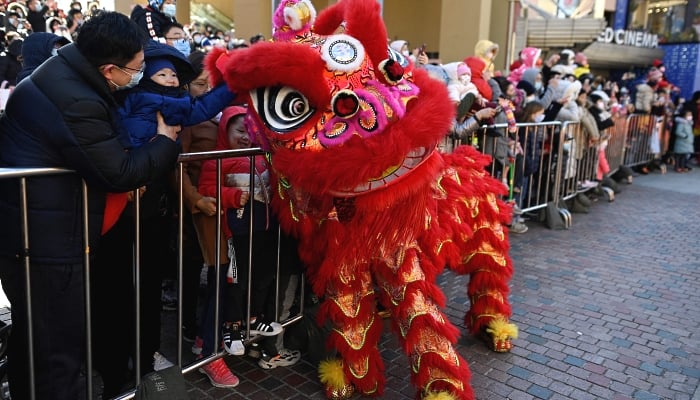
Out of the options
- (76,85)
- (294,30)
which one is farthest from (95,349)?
(294,30)

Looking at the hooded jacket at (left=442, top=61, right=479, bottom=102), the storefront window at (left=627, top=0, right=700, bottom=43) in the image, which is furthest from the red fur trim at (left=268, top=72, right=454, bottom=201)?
the storefront window at (left=627, top=0, right=700, bottom=43)

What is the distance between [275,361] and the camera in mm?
3758

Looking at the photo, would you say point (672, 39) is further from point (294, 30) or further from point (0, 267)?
point (0, 267)

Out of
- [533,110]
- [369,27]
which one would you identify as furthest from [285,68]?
[533,110]

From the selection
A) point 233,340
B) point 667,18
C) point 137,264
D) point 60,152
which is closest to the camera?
point 60,152

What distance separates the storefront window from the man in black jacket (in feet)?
58.4

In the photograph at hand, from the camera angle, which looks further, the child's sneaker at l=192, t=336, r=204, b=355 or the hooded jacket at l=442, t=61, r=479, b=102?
the hooded jacket at l=442, t=61, r=479, b=102

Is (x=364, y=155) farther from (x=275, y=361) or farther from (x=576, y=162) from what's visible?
(x=576, y=162)

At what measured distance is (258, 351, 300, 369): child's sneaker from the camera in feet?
12.3

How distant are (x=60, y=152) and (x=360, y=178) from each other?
1216mm

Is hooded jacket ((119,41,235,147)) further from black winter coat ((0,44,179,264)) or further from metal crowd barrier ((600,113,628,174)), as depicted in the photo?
metal crowd barrier ((600,113,628,174))

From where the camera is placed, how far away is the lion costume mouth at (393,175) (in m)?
2.58

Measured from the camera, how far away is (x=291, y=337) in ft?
12.8

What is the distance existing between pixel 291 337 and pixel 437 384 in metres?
1.23
